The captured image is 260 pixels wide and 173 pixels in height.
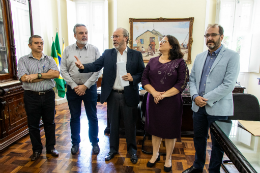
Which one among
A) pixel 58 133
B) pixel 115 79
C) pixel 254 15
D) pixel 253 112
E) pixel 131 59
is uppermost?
pixel 254 15

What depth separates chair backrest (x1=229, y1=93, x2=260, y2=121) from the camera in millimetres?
1930

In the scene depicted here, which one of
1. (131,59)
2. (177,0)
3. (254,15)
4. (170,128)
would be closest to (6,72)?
(131,59)

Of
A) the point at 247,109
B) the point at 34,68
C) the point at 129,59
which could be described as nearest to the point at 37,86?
the point at 34,68

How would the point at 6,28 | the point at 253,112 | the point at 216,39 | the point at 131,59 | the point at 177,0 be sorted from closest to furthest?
1. the point at 216,39
2. the point at 253,112
3. the point at 131,59
4. the point at 6,28
5. the point at 177,0

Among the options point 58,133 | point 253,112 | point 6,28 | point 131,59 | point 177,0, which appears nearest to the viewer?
point 253,112

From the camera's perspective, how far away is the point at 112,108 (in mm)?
2287

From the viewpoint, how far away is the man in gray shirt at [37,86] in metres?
2.21

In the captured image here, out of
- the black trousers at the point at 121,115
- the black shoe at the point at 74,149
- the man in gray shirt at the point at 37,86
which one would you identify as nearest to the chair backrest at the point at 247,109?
the black trousers at the point at 121,115

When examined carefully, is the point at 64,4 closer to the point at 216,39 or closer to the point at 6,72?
the point at 6,72

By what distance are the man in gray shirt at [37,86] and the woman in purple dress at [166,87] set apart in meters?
1.25

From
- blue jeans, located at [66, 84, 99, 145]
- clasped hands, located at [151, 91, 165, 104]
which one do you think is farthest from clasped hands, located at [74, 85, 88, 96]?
clasped hands, located at [151, 91, 165, 104]

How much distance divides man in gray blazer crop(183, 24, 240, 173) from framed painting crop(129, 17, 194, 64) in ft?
11.0

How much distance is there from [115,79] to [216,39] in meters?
1.19

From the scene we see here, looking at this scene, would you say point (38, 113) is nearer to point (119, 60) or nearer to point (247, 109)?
point (119, 60)
